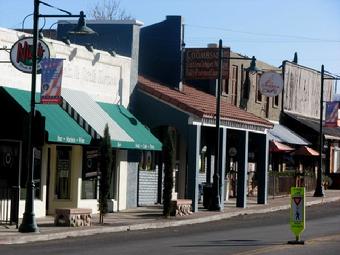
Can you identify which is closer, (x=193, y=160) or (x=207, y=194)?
(x=193, y=160)

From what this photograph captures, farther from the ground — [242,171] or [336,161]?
[336,161]

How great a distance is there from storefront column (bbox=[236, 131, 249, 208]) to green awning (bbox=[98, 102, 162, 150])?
16.5 feet

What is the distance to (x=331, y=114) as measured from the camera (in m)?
43.2

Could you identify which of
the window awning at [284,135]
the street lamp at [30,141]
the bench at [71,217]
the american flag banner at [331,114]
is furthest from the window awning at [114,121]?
the american flag banner at [331,114]

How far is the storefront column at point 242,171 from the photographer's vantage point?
104ft

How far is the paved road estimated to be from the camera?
16.3 metres

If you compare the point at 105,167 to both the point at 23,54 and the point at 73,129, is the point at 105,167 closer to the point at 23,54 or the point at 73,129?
the point at 73,129

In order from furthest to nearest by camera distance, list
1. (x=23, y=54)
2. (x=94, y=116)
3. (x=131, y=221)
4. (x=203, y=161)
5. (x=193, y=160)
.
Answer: (x=203, y=161) < (x=193, y=160) < (x=94, y=116) < (x=131, y=221) < (x=23, y=54)

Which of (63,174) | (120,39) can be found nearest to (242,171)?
(120,39)

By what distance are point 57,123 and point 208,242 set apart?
21.3 feet

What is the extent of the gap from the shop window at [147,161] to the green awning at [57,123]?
674cm

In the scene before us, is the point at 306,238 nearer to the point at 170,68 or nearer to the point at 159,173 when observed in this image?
the point at 159,173

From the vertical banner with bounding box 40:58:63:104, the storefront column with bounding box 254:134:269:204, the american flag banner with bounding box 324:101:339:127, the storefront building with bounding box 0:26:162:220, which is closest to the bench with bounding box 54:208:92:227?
the storefront building with bounding box 0:26:162:220

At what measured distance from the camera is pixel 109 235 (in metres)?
20.8
